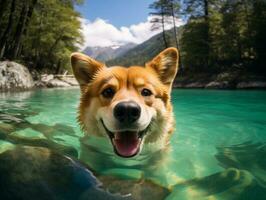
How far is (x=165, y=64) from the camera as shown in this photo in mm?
4801

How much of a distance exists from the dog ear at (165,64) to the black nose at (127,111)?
1.41 meters

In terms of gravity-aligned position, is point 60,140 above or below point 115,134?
below

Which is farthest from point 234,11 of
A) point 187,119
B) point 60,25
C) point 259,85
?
point 187,119

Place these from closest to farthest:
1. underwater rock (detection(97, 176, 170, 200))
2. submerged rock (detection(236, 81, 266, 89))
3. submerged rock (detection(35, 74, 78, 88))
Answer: underwater rock (detection(97, 176, 170, 200)), submerged rock (detection(236, 81, 266, 89)), submerged rock (detection(35, 74, 78, 88))

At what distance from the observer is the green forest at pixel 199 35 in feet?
109

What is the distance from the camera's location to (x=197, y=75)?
35719mm

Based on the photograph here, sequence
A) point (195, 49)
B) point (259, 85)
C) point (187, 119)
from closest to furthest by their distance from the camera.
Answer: point (187, 119), point (259, 85), point (195, 49)

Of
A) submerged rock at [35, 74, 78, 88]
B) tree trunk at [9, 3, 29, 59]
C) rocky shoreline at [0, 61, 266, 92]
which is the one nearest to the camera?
rocky shoreline at [0, 61, 266, 92]

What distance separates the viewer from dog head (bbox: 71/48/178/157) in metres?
3.57

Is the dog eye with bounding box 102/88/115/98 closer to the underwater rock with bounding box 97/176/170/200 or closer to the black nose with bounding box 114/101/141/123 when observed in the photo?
the black nose with bounding box 114/101/141/123

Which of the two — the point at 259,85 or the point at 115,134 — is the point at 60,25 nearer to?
the point at 259,85

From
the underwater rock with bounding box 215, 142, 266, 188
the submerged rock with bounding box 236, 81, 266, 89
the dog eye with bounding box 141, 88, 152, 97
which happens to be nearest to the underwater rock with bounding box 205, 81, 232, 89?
the submerged rock with bounding box 236, 81, 266, 89

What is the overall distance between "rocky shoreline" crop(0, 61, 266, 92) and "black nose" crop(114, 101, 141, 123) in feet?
60.8

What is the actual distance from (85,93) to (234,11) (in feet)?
117
